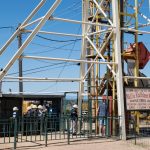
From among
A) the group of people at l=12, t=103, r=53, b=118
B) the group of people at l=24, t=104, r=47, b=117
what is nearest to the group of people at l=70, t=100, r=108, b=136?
the group of people at l=12, t=103, r=53, b=118

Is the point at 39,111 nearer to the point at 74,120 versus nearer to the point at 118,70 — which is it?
the point at 74,120

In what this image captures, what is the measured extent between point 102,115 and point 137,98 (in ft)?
7.37

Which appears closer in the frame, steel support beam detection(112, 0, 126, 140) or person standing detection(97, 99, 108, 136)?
steel support beam detection(112, 0, 126, 140)

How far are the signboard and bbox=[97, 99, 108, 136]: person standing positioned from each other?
58.5 inches

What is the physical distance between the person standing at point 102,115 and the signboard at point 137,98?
1487 mm

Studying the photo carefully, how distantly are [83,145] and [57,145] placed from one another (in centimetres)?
116

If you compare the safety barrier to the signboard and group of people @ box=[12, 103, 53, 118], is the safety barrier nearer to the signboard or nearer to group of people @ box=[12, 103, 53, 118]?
→ the signboard

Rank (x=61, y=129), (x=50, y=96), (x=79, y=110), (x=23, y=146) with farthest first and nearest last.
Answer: (x=50, y=96)
(x=79, y=110)
(x=61, y=129)
(x=23, y=146)

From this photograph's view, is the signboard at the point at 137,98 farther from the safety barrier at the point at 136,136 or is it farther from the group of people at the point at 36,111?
the group of people at the point at 36,111

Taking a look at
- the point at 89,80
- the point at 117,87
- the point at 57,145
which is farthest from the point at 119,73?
the point at 57,145

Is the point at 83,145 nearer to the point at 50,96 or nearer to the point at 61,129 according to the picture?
the point at 61,129

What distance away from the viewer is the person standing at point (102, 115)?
70.4 ft

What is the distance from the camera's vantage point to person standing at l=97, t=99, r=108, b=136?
21.4m

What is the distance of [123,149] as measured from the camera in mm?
17859
